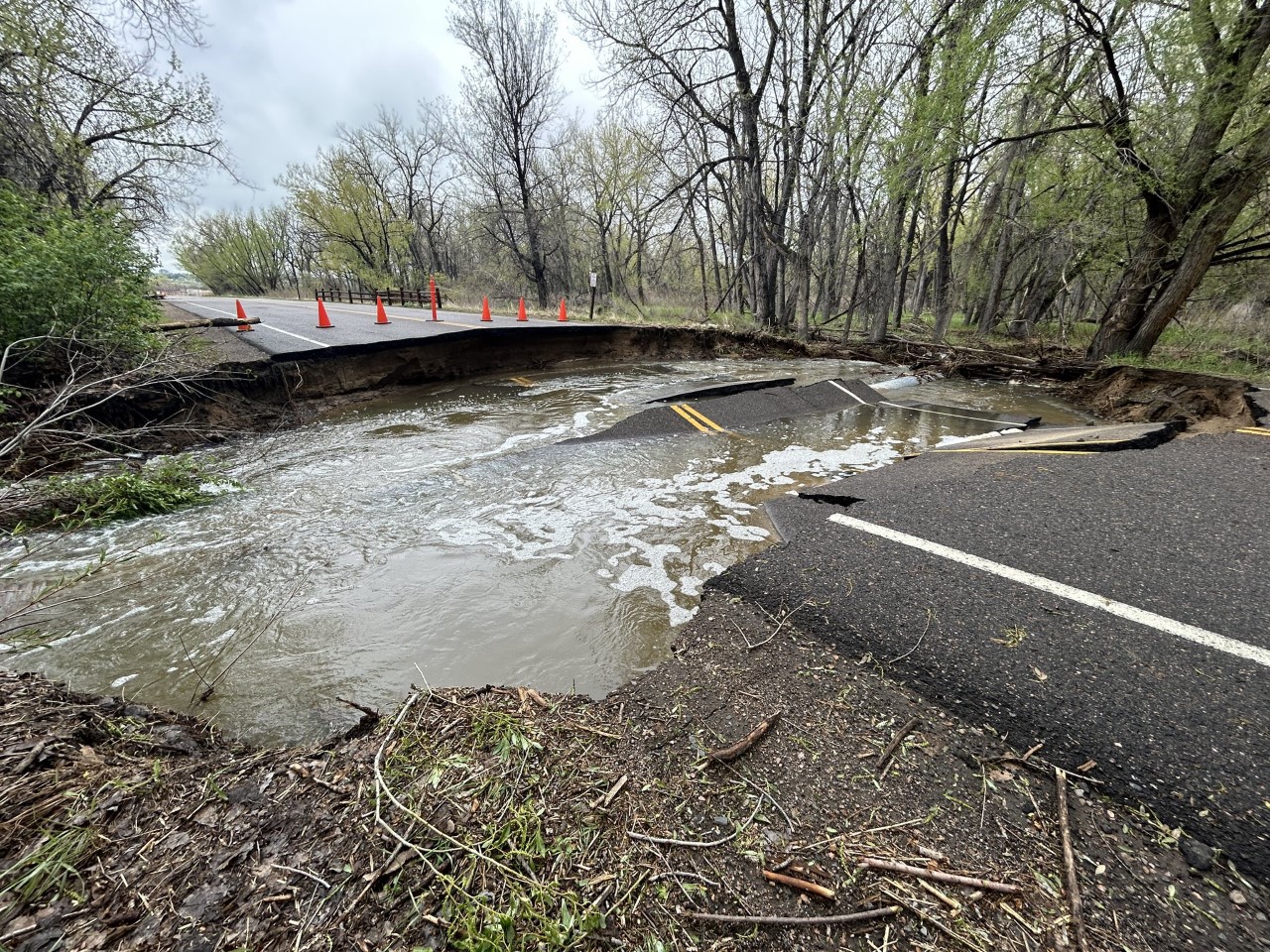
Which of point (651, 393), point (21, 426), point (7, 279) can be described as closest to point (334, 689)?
point (21, 426)

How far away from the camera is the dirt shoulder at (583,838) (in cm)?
135

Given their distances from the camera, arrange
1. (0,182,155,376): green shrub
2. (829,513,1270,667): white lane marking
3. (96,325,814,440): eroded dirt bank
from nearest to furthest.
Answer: (829,513,1270,667): white lane marking < (0,182,155,376): green shrub < (96,325,814,440): eroded dirt bank

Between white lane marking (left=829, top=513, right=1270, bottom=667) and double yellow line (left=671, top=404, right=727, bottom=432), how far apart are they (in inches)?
157

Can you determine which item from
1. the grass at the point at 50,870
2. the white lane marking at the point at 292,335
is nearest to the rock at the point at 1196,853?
the grass at the point at 50,870

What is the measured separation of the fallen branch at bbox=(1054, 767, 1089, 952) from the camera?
1363mm

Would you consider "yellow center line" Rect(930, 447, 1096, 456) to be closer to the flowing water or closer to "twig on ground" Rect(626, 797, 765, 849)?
the flowing water

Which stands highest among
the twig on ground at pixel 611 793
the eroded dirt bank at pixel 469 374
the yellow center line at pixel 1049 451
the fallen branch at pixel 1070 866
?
the eroded dirt bank at pixel 469 374

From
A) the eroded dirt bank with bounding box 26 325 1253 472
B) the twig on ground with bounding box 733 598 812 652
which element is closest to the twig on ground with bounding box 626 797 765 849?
the twig on ground with bounding box 733 598 812 652

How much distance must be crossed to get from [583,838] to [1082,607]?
2.91 meters

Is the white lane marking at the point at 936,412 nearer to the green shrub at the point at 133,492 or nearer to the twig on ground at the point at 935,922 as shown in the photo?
the twig on ground at the point at 935,922

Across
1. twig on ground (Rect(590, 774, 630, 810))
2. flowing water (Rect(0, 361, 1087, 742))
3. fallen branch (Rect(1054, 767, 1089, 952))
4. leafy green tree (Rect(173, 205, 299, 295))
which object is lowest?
flowing water (Rect(0, 361, 1087, 742))

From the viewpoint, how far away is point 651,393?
960 centimetres

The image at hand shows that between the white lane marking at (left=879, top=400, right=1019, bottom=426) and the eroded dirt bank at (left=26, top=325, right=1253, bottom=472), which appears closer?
the eroded dirt bank at (left=26, top=325, right=1253, bottom=472)

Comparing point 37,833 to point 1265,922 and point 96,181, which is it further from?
point 96,181
